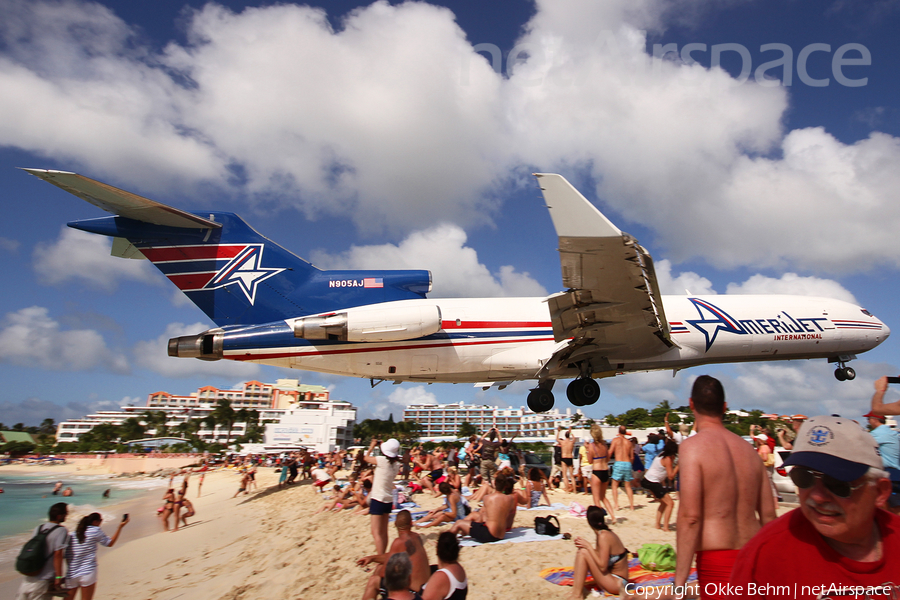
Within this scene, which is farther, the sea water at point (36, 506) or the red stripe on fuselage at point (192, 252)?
the sea water at point (36, 506)

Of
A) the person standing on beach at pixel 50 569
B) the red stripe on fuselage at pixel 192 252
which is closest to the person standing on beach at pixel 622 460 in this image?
the person standing on beach at pixel 50 569

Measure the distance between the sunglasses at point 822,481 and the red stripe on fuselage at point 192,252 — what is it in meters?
12.3

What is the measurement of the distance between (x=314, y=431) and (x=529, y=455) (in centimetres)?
5719

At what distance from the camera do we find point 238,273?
11.9 metres

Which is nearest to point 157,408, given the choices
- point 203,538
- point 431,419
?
point 431,419

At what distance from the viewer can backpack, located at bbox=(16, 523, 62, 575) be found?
6.26 metres

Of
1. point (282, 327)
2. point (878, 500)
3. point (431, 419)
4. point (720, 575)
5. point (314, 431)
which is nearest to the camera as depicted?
point (878, 500)

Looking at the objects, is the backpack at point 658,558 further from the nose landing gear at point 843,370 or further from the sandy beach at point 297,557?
the nose landing gear at point 843,370

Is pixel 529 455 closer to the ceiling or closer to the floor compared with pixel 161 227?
closer to the floor

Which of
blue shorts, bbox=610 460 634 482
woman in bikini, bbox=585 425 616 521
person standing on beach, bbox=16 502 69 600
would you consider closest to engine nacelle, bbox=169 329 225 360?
person standing on beach, bbox=16 502 69 600

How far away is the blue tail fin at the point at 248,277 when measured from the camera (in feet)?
38.3

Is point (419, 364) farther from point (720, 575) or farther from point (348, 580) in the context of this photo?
point (720, 575)

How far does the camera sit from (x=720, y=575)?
2850mm

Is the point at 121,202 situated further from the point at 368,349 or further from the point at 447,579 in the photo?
the point at 447,579
